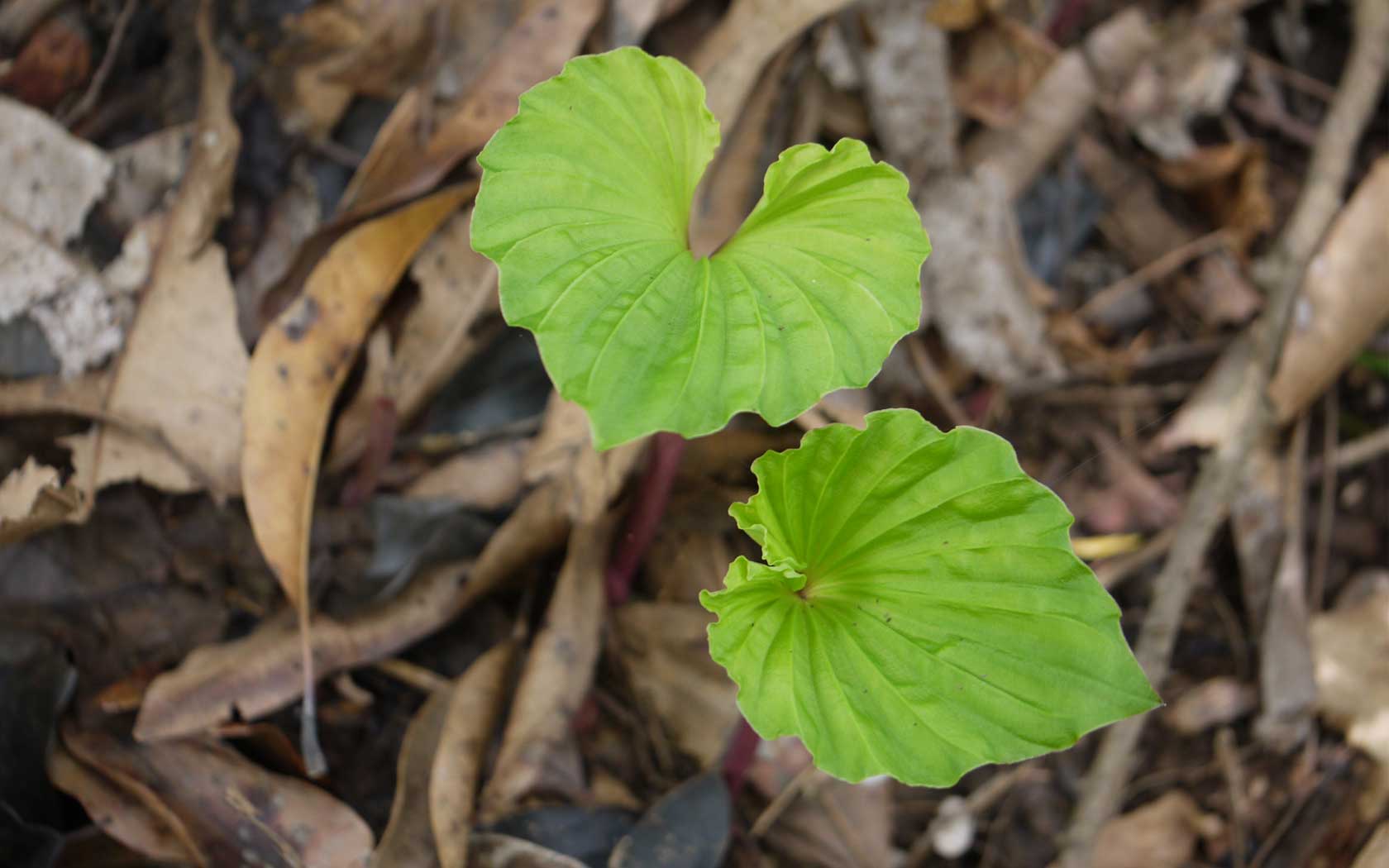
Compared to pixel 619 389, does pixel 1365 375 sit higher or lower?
lower

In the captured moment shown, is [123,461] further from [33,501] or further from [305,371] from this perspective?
[305,371]

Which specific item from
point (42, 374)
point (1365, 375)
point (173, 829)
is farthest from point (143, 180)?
point (1365, 375)

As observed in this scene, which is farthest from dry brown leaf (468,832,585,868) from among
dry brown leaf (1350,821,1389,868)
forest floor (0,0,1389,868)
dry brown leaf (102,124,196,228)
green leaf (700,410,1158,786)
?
dry brown leaf (1350,821,1389,868)

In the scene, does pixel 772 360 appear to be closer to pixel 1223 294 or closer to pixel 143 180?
pixel 143 180

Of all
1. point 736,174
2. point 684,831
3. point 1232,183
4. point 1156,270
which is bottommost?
point 684,831

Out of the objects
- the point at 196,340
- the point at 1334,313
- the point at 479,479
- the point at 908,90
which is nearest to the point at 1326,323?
the point at 1334,313

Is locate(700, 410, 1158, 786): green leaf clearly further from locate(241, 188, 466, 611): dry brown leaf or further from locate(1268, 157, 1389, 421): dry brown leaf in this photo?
locate(1268, 157, 1389, 421): dry brown leaf
